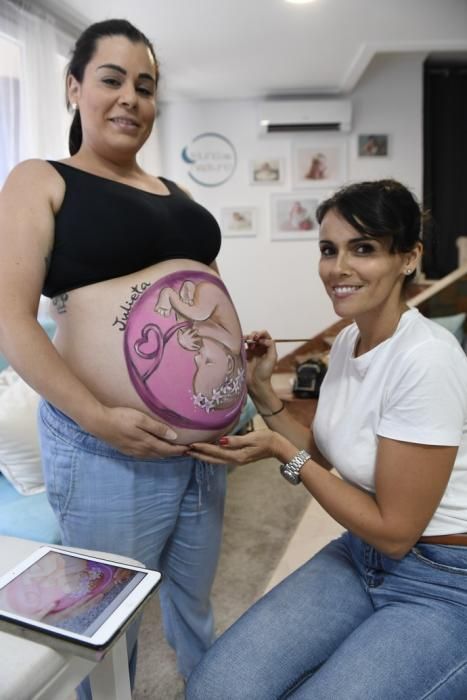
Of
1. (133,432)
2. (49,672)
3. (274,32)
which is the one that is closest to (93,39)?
(133,432)

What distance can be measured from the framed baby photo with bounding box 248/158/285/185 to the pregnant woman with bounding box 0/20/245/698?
2964mm

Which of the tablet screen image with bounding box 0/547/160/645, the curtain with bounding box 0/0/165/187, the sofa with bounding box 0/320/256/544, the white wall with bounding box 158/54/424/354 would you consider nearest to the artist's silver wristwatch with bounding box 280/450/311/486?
the tablet screen image with bounding box 0/547/160/645

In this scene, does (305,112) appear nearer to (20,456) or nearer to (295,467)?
(20,456)

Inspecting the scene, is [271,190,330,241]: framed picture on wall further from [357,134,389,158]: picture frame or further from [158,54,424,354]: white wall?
[357,134,389,158]: picture frame

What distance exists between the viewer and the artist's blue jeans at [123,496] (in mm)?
880

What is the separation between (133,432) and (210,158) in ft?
11.0

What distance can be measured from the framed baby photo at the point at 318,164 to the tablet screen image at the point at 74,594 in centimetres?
358

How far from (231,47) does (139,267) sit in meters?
2.39

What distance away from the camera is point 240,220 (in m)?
3.87

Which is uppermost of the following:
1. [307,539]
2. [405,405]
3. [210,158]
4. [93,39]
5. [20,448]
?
[210,158]

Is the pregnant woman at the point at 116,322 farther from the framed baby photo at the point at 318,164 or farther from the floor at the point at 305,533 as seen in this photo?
the framed baby photo at the point at 318,164

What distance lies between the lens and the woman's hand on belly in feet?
2.68

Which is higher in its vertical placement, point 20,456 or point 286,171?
point 286,171

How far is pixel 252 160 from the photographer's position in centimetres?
382
